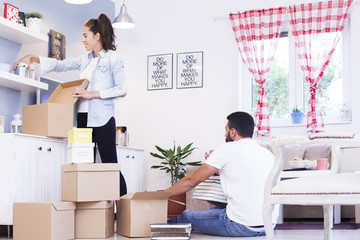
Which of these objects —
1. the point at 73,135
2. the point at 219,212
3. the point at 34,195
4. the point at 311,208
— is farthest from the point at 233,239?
the point at 311,208

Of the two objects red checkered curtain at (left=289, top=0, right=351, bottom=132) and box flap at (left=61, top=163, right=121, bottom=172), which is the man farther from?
red checkered curtain at (left=289, top=0, right=351, bottom=132)

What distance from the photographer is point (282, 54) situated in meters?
6.41

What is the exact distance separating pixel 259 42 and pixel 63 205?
3.63 meters

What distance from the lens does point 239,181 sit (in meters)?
3.41

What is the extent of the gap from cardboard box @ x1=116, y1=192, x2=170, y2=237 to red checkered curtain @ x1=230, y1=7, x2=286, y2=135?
9.02 feet

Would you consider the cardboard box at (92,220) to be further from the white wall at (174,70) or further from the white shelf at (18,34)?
the white wall at (174,70)

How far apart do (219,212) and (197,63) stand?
3.37 meters

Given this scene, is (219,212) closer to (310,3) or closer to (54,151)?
(54,151)

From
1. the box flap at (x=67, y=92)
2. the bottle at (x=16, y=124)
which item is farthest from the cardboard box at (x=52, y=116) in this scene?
the bottle at (x=16, y=124)

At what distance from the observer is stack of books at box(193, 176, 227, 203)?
3600mm

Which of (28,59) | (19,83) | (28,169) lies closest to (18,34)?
(28,59)

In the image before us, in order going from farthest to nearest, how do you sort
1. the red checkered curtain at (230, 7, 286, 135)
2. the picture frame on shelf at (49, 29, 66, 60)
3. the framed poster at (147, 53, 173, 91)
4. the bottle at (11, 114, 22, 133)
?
the framed poster at (147, 53, 173, 91) → the red checkered curtain at (230, 7, 286, 135) → the picture frame on shelf at (49, 29, 66, 60) → the bottle at (11, 114, 22, 133)

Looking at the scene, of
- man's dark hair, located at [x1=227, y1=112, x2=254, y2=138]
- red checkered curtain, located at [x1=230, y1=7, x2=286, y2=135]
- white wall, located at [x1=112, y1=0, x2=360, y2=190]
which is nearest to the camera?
man's dark hair, located at [x1=227, y1=112, x2=254, y2=138]

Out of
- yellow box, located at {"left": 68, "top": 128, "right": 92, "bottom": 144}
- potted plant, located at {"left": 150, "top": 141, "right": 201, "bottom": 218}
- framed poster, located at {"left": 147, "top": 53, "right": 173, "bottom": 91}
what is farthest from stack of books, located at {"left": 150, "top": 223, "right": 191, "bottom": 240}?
framed poster, located at {"left": 147, "top": 53, "right": 173, "bottom": 91}
